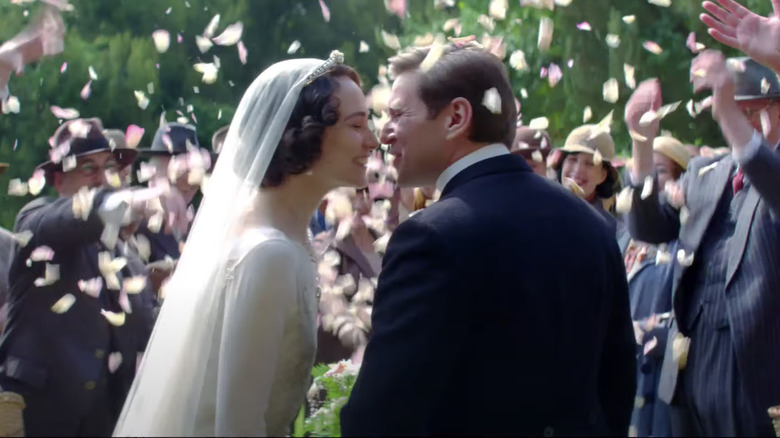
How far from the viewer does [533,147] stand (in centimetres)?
748

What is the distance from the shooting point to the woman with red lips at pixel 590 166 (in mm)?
7367

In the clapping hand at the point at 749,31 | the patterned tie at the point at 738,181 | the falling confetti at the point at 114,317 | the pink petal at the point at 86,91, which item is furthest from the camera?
the pink petal at the point at 86,91

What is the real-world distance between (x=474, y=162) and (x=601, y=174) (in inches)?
148

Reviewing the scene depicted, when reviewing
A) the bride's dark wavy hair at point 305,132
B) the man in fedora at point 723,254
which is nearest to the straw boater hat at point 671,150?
the man in fedora at point 723,254

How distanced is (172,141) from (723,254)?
14.5ft

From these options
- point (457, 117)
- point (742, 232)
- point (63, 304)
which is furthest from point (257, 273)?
A: point (63, 304)

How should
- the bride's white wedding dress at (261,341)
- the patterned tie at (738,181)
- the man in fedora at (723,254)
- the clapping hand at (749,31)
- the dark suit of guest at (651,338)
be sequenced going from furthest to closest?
the dark suit of guest at (651,338) < the patterned tie at (738,181) < the man in fedora at (723,254) < the clapping hand at (749,31) < the bride's white wedding dress at (261,341)

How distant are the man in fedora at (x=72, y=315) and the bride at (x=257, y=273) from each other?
2125 millimetres

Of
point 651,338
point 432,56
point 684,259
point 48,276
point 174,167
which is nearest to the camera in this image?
point 432,56

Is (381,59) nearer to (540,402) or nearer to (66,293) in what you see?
(66,293)

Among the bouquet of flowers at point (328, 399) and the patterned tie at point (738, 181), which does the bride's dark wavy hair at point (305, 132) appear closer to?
the bouquet of flowers at point (328, 399)

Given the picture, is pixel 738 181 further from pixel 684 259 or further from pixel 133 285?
pixel 133 285

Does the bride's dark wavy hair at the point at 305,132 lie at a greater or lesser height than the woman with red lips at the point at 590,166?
greater

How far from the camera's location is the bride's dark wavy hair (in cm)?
423
